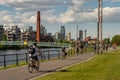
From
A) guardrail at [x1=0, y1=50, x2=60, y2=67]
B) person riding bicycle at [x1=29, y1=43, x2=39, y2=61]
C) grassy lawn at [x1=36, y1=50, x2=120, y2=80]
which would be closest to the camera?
grassy lawn at [x1=36, y1=50, x2=120, y2=80]

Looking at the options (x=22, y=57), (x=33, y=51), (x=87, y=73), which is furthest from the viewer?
(x=22, y=57)

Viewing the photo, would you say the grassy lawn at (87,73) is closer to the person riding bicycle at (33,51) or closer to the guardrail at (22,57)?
the person riding bicycle at (33,51)

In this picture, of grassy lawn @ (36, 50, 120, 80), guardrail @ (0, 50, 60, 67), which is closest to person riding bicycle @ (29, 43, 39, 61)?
grassy lawn @ (36, 50, 120, 80)

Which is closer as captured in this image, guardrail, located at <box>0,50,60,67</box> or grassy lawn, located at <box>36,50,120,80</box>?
grassy lawn, located at <box>36,50,120,80</box>

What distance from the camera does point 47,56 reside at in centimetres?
4450

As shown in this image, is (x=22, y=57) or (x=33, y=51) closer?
(x=33, y=51)

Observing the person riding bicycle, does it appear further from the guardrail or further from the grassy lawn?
the guardrail

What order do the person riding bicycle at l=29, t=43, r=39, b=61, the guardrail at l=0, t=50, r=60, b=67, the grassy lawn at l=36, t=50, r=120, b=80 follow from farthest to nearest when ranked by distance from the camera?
1. the guardrail at l=0, t=50, r=60, b=67
2. the person riding bicycle at l=29, t=43, r=39, b=61
3. the grassy lawn at l=36, t=50, r=120, b=80

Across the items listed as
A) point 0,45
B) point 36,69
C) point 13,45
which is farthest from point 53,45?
point 36,69

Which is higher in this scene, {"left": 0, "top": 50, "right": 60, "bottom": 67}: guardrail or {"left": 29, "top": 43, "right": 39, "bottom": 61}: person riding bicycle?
{"left": 29, "top": 43, "right": 39, "bottom": 61}: person riding bicycle

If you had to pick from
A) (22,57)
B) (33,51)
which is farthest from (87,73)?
(22,57)

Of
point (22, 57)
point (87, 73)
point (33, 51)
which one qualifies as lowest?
point (87, 73)

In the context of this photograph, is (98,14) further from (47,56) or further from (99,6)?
(47,56)

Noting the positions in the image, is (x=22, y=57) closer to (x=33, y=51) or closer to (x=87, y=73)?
(x=33, y=51)
